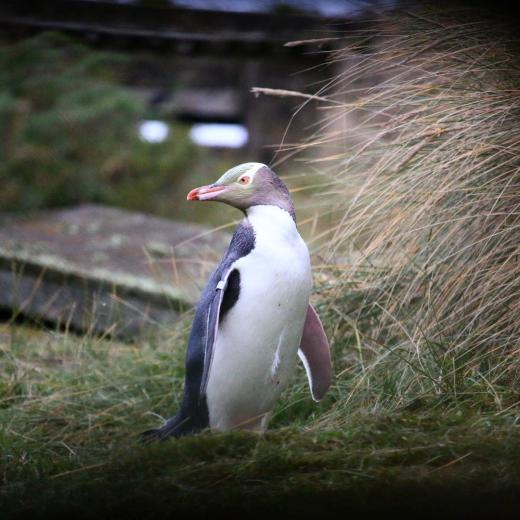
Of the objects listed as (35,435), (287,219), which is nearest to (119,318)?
(35,435)

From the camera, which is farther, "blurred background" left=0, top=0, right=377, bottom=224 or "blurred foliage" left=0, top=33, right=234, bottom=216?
"blurred foliage" left=0, top=33, right=234, bottom=216

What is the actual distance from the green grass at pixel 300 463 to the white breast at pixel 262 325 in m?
0.16

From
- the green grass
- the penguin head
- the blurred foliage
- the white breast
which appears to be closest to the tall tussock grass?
the green grass

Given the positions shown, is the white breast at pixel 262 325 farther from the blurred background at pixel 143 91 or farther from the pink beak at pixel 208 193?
the blurred background at pixel 143 91

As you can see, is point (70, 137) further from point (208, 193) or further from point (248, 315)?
point (248, 315)

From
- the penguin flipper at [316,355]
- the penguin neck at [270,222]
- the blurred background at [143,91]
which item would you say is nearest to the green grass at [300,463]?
the penguin flipper at [316,355]

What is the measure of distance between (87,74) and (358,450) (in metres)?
5.36

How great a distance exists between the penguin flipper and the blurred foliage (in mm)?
3379

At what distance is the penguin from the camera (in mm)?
2180

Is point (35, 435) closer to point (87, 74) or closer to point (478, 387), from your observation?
point (478, 387)

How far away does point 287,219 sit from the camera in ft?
7.32

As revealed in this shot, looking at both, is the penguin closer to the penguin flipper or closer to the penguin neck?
the penguin neck

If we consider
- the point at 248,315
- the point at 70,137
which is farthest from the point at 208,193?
the point at 70,137

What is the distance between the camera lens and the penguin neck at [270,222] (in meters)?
2.19
